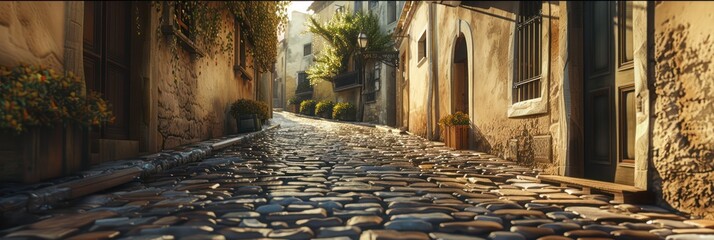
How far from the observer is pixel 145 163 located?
4.59m

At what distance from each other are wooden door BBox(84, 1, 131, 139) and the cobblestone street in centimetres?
97

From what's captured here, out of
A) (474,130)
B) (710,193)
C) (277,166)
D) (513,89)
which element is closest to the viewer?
(710,193)

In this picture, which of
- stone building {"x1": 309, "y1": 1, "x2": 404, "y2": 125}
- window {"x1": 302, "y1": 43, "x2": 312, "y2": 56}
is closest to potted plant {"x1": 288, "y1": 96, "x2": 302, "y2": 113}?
window {"x1": 302, "y1": 43, "x2": 312, "y2": 56}

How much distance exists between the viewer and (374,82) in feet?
71.9

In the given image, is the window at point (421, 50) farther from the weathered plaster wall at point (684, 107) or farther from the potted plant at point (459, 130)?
the weathered plaster wall at point (684, 107)

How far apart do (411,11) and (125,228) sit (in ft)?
39.7

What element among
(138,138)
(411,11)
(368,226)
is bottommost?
(368,226)

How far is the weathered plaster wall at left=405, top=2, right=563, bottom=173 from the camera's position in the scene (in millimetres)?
4883

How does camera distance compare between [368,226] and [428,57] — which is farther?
[428,57]

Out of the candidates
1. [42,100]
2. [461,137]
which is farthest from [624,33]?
[461,137]

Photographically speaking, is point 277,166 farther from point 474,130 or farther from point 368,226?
point 474,130

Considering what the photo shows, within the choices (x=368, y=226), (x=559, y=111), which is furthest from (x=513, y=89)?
(x=368, y=226)

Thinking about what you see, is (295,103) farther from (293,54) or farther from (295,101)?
(293,54)

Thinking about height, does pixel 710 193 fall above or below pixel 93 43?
below
